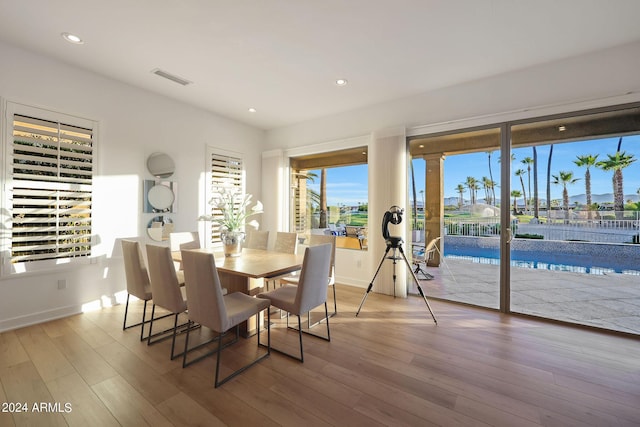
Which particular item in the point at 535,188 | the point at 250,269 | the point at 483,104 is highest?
the point at 483,104

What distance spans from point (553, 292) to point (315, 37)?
3914mm

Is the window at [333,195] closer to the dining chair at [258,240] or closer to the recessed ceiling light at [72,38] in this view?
the dining chair at [258,240]

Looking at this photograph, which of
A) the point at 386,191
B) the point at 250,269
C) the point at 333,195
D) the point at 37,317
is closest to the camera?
the point at 250,269

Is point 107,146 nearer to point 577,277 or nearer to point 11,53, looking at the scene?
point 11,53

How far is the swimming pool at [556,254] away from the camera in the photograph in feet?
9.39

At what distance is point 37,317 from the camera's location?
2.96 m

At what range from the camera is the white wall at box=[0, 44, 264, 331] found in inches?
114

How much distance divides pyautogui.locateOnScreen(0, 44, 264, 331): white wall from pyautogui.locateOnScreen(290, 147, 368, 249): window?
1.76m

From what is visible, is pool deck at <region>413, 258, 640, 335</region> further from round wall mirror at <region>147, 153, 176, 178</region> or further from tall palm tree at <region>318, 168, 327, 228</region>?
round wall mirror at <region>147, 153, 176, 178</region>

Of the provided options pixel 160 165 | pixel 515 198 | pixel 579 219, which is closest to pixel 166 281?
pixel 160 165

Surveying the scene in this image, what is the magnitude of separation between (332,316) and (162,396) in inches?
72.7

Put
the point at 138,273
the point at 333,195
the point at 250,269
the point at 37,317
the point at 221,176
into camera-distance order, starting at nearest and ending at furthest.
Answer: the point at 250,269
the point at 138,273
the point at 37,317
the point at 221,176
the point at 333,195

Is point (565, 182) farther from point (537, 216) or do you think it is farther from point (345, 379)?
point (345, 379)

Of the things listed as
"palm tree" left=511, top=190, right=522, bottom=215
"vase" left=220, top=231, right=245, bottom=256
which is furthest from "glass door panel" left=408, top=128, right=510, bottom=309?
"vase" left=220, top=231, right=245, bottom=256
